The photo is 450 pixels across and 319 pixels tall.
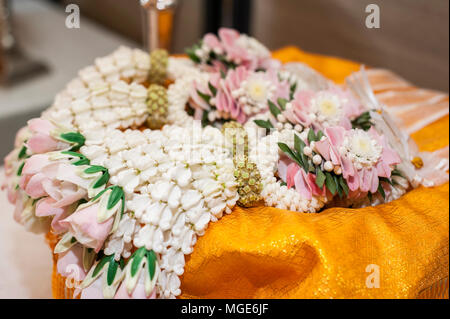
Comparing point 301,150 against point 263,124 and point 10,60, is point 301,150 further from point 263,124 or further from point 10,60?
point 10,60

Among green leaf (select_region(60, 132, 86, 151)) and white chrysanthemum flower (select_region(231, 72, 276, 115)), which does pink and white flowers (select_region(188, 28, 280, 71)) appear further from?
green leaf (select_region(60, 132, 86, 151))

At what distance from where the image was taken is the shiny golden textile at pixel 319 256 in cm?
53

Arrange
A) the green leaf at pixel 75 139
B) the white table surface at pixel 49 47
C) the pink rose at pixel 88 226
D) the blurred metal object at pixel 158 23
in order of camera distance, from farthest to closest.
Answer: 1. the white table surface at pixel 49 47
2. the blurred metal object at pixel 158 23
3. the green leaf at pixel 75 139
4. the pink rose at pixel 88 226

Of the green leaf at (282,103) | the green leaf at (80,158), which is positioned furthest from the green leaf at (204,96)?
the green leaf at (80,158)

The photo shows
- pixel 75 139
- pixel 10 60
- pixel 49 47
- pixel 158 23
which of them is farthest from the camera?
pixel 49 47

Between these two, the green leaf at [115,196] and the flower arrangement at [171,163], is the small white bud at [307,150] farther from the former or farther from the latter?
the green leaf at [115,196]

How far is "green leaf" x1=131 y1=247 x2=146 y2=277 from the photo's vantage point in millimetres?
→ 519

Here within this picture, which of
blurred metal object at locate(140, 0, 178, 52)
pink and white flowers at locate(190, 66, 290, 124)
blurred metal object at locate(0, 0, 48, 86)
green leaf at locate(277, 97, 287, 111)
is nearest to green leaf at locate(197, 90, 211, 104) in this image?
pink and white flowers at locate(190, 66, 290, 124)

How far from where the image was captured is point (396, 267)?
554mm

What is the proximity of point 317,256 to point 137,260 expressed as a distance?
191 millimetres

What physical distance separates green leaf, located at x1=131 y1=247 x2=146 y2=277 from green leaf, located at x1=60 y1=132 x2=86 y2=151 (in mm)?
172

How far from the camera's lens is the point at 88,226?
51cm

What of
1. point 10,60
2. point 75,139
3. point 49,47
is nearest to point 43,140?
point 75,139

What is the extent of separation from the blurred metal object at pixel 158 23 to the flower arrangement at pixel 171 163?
286 mm
